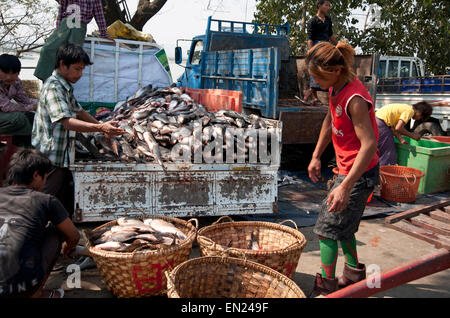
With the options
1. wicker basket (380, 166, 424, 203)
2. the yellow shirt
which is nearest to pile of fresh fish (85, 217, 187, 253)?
wicker basket (380, 166, 424, 203)

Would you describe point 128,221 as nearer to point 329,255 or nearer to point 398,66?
point 329,255

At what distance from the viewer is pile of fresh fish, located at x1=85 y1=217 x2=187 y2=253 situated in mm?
2938

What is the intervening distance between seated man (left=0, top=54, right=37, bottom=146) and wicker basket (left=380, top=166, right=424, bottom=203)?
492 cm

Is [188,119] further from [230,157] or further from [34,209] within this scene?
[34,209]

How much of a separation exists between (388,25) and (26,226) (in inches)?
657

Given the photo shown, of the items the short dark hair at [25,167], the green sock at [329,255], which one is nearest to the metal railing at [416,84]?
the green sock at [329,255]

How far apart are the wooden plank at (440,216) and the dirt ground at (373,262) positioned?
16.5 inches

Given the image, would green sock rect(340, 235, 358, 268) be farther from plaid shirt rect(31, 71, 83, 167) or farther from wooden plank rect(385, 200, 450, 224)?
plaid shirt rect(31, 71, 83, 167)

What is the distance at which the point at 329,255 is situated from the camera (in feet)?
9.29

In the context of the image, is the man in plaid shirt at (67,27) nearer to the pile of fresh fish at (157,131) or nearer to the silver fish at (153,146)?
the pile of fresh fish at (157,131)

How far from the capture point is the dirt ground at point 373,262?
3223 mm

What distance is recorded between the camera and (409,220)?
4781 mm

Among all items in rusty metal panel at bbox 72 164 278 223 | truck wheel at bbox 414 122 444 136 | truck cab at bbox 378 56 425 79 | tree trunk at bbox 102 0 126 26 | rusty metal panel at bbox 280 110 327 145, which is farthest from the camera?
truck cab at bbox 378 56 425 79
